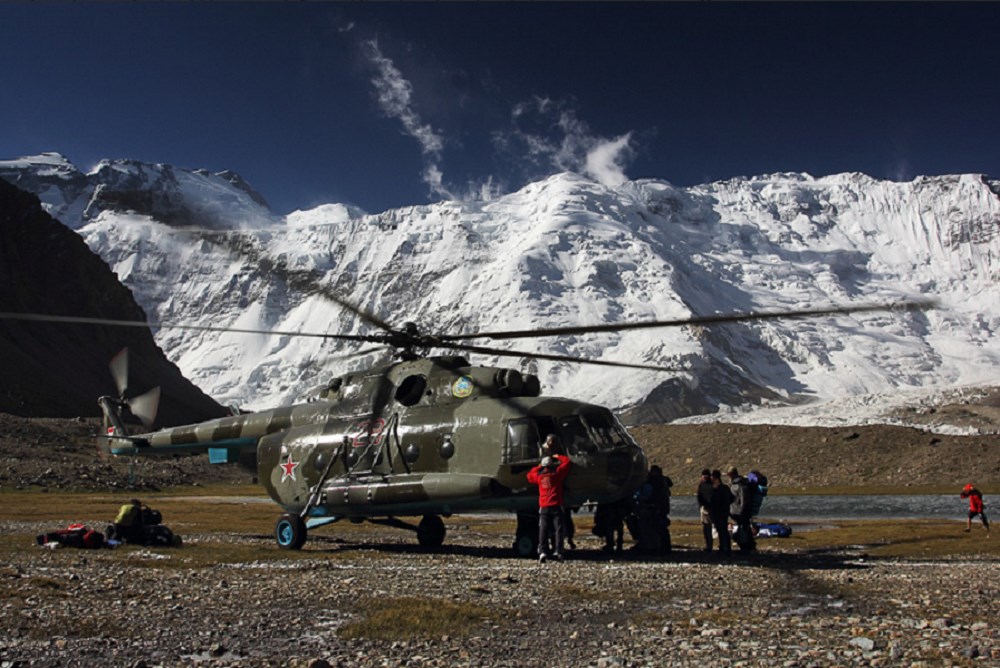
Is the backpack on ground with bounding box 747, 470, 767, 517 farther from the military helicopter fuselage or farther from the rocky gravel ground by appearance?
the rocky gravel ground

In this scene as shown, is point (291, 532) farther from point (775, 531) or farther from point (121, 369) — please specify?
point (775, 531)

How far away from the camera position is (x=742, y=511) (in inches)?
746

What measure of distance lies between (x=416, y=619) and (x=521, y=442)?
8832 mm

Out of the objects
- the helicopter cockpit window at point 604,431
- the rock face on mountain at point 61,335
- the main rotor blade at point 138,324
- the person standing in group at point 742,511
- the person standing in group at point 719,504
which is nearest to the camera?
the main rotor blade at point 138,324

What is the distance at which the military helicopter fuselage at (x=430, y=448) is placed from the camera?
17.0 metres

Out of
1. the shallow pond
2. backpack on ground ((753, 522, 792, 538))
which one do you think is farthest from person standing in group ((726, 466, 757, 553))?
the shallow pond

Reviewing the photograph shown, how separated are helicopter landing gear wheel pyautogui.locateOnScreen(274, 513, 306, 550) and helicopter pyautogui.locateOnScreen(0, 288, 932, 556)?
0.03 m

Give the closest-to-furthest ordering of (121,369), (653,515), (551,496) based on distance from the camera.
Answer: (551,496) < (653,515) < (121,369)

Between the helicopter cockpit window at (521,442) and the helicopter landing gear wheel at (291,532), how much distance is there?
A: 226 inches

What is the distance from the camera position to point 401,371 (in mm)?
19766

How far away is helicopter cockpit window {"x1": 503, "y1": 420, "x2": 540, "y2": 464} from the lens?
1695cm

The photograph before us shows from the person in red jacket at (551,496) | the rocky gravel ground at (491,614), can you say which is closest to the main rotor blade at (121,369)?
the rocky gravel ground at (491,614)

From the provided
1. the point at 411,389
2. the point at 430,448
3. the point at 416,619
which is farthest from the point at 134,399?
the point at 416,619

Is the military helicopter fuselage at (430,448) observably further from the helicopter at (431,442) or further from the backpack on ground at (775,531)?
the backpack on ground at (775,531)
